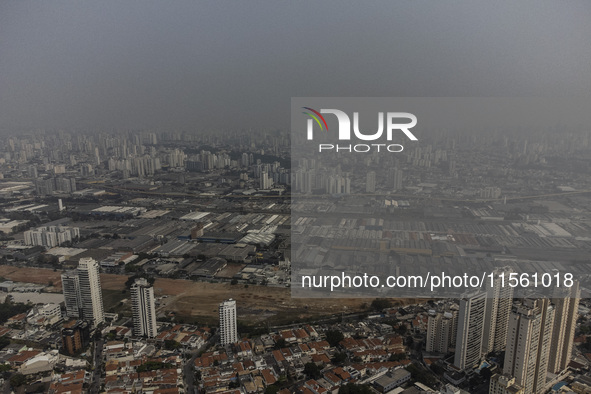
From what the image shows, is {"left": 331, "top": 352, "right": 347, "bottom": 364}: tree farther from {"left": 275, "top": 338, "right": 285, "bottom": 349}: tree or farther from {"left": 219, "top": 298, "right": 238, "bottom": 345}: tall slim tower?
{"left": 219, "top": 298, "right": 238, "bottom": 345}: tall slim tower

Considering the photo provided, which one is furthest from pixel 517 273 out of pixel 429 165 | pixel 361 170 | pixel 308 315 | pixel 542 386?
pixel 308 315

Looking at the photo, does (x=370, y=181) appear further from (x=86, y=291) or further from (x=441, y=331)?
(x=86, y=291)

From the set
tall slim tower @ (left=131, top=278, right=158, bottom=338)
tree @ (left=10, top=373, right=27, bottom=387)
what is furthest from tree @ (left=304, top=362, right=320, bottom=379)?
tree @ (left=10, top=373, right=27, bottom=387)

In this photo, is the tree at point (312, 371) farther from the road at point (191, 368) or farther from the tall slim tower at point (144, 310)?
the tall slim tower at point (144, 310)

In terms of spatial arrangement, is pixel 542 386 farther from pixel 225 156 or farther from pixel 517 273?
A: pixel 225 156

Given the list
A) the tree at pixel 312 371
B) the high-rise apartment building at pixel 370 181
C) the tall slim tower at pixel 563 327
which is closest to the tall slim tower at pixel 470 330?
the tall slim tower at pixel 563 327

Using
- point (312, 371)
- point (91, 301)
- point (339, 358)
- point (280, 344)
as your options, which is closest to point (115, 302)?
point (91, 301)
